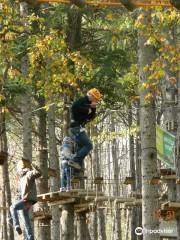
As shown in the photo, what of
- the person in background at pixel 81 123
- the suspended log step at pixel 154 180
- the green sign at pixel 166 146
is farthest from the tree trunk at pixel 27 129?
the suspended log step at pixel 154 180

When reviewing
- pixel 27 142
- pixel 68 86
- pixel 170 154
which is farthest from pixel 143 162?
pixel 68 86

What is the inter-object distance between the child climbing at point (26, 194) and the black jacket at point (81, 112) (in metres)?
1.26

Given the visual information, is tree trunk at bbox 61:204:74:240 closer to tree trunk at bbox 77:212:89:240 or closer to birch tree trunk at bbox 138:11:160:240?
tree trunk at bbox 77:212:89:240

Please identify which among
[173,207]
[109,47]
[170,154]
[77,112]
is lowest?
[173,207]

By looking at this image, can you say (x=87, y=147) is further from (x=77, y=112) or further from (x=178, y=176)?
(x=178, y=176)

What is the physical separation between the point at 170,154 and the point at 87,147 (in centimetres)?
169

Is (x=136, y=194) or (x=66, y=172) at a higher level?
(x=66, y=172)

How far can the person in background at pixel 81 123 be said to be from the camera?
1355 centimetres

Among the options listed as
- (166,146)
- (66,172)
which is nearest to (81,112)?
(66,172)

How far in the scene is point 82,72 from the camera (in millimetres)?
17250

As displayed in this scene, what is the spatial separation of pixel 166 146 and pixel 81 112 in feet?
6.01

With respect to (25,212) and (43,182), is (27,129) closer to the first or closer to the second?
(25,212)

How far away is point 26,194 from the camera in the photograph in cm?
1350

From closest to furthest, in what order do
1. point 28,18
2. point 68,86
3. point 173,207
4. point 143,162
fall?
point 143,162
point 173,207
point 28,18
point 68,86
